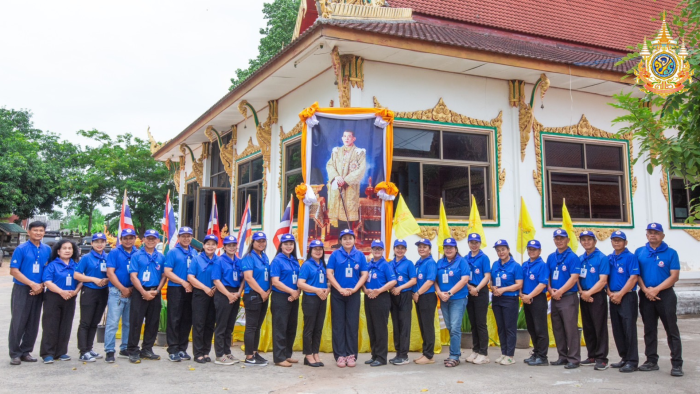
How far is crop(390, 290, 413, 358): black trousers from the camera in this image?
689 centimetres

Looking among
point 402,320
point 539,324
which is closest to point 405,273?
point 402,320

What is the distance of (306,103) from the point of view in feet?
33.5

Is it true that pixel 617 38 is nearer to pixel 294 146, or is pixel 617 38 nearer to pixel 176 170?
pixel 294 146

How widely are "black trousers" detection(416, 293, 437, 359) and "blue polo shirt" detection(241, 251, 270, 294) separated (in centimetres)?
198

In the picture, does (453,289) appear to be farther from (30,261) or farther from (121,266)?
(30,261)

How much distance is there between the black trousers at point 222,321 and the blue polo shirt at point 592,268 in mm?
4345

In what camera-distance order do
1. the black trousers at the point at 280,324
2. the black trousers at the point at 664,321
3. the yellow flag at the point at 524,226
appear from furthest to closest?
1. the yellow flag at the point at 524,226
2. the black trousers at the point at 280,324
3. the black trousers at the point at 664,321

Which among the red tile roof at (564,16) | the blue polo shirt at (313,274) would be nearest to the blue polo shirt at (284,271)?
the blue polo shirt at (313,274)

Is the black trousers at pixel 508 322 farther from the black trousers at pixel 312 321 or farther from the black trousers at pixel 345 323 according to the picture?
the black trousers at pixel 312 321

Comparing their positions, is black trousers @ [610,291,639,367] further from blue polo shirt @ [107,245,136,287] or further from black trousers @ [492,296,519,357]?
blue polo shirt @ [107,245,136,287]

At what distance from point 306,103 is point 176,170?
1137 centimetres

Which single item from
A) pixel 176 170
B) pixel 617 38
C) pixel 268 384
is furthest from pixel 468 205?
pixel 176 170

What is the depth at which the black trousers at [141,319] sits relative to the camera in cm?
678

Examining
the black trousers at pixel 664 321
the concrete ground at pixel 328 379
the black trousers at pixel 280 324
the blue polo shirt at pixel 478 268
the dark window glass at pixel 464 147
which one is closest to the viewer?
the concrete ground at pixel 328 379
